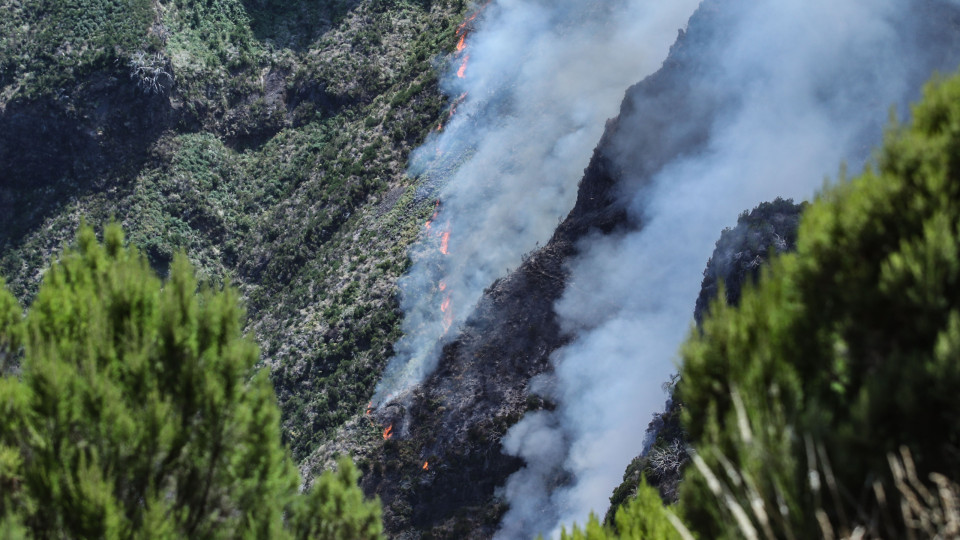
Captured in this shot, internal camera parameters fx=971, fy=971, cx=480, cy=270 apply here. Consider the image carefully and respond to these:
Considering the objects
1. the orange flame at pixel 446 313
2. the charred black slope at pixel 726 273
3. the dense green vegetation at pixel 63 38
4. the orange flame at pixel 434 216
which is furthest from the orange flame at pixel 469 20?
the charred black slope at pixel 726 273

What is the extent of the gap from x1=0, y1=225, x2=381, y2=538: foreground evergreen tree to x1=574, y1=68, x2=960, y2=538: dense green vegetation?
6.48 metres

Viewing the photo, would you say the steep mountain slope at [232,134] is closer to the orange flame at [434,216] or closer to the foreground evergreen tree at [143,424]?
the orange flame at [434,216]

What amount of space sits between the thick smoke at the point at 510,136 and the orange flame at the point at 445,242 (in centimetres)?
6

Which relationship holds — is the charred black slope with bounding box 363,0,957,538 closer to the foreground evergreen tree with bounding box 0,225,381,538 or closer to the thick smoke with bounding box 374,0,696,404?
the thick smoke with bounding box 374,0,696,404

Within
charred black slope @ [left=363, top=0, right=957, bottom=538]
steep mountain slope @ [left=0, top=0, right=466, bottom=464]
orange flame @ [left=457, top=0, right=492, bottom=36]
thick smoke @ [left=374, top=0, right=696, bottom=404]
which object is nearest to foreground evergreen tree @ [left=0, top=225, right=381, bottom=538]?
charred black slope @ [left=363, top=0, right=957, bottom=538]

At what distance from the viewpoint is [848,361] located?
8727 millimetres

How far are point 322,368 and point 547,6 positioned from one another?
78.0 feet

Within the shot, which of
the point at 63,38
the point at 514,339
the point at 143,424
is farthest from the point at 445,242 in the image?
the point at 143,424

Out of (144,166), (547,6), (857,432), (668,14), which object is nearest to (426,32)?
(547,6)

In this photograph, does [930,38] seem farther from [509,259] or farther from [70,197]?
[70,197]

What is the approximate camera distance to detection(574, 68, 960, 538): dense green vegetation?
804cm

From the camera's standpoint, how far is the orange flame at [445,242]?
43750mm

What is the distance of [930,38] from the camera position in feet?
110

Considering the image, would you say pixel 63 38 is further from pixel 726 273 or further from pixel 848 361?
pixel 848 361
